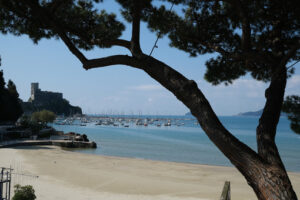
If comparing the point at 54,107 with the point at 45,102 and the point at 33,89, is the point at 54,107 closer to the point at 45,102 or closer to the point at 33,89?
the point at 45,102

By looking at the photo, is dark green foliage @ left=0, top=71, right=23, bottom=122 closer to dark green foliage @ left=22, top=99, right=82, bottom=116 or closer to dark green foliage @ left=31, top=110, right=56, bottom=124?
dark green foliage @ left=31, top=110, right=56, bottom=124

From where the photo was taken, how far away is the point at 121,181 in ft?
55.5

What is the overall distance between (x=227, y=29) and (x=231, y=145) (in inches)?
119

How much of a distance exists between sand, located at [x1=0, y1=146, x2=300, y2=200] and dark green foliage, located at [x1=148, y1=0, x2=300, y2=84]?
30.4ft

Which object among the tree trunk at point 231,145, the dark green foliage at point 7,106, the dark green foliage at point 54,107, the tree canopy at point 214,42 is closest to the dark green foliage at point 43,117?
the dark green foliage at point 7,106

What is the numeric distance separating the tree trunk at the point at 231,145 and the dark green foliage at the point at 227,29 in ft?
5.38

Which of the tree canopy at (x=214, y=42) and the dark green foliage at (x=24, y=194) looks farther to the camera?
Answer: the dark green foliage at (x=24, y=194)

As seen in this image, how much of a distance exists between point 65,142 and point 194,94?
3800cm

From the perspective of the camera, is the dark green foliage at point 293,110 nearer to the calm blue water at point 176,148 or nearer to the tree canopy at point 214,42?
the tree canopy at point 214,42

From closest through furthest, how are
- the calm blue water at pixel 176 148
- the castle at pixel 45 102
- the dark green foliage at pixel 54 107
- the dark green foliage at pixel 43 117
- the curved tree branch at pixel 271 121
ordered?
the curved tree branch at pixel 271 121
the calm blue water at pixel 176 148
the dark green foliage at pixel 43 117
the dark green foliage at pixel 54 107
the castle at pixel 45 102

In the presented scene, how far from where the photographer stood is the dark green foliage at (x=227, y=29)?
4086 mm

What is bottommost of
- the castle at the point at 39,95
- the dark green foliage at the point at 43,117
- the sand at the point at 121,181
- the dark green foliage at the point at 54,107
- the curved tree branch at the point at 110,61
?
the sand at the point at 121,181

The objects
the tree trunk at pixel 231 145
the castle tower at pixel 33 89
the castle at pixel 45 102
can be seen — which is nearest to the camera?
the tree trunk at pixel 231 145

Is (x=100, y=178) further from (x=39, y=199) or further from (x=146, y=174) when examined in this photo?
(x=39, y=199)
